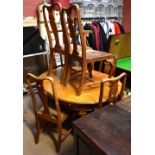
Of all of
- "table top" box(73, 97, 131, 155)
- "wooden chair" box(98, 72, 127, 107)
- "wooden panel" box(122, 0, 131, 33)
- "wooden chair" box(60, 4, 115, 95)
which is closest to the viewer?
"table top" box(73, 97, 131, 155)

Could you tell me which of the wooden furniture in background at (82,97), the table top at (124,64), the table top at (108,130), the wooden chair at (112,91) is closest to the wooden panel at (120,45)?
the table top at (124,64)

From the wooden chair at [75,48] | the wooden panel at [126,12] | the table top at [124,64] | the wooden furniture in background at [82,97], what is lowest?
the wooden furniture in background at [82,97]

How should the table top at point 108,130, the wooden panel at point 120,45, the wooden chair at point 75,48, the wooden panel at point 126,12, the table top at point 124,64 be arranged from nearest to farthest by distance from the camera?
the table top at point 108,130
the wooden chair at point 75,48
the table top at point 124,64
the wooden panel at point 120,45
the wooden panel at point 126,12

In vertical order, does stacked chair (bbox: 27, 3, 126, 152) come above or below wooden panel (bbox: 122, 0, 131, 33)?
below

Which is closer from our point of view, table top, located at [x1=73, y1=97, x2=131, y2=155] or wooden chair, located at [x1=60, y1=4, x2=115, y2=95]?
table top, located at [x1=73, y1=97, x2=131, y2=155]

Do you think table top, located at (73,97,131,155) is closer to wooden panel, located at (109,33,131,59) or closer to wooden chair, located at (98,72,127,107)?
wooden chair, located at (98,72,127,107)

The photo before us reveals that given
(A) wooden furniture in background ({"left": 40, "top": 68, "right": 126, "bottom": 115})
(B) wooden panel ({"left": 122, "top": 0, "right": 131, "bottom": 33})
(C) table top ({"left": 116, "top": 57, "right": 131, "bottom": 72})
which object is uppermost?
(B) wooden panel ({"left": 122, "top": 0, "right": 131, "bottom": 33})

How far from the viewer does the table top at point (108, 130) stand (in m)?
1.03

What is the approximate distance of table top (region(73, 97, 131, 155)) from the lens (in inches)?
40.5

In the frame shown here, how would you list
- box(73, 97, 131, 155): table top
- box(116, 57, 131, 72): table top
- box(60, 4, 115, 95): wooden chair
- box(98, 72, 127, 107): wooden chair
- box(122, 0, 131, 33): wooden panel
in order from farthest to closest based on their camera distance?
box(122, 0, 131, 33): wooden panel
box(116, 57, 131, 72): table top
box(60, 4, 115, 95): wooden chair
box(98, 72, 127, 107): wooden chair
box(73, 97, 131, 155): table top

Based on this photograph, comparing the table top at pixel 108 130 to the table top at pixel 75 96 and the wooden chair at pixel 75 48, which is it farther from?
the wooden chair at pixel 75 48

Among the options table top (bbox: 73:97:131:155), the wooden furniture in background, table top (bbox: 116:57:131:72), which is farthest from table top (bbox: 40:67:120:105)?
table top (bbox: 116:57:131:72)
